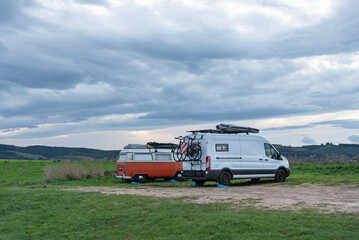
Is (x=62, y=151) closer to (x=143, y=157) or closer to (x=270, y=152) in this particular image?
(x=143, y=157)

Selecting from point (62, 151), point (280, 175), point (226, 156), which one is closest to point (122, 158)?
point (226, 156)

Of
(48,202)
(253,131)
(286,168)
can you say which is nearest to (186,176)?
(253,131)

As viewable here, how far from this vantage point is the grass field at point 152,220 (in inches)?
354

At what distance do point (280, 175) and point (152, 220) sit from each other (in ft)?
42.2

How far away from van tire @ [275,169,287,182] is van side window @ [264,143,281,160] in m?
0.76

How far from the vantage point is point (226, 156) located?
20188mm

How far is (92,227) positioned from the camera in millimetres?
11609

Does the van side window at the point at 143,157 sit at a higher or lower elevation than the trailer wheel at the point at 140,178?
higher

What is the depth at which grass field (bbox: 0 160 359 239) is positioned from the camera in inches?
354

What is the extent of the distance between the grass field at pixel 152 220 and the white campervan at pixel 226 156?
5.24m

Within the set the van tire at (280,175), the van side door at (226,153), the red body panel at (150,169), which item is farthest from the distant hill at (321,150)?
the van side door at (226,153)

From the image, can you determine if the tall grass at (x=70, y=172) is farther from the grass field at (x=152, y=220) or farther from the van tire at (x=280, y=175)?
the van tire at (x=280, y=175)

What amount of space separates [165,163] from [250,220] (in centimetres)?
1634

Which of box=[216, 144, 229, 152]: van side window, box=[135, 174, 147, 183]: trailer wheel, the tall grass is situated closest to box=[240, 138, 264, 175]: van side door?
box=[216, 144, 229, 152]: van side window
